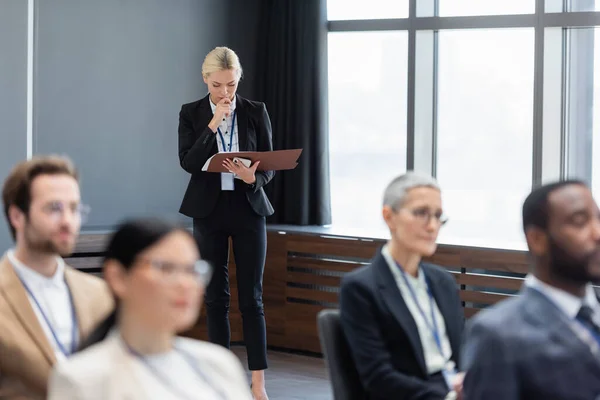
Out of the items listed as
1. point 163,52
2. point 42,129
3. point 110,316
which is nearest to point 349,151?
point 163,52

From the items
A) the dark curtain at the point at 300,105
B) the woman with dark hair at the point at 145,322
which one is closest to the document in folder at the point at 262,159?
the dark curtain at the point at 300,105

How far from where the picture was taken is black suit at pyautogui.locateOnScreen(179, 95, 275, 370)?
488 cm

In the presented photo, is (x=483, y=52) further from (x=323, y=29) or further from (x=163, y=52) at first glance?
(x=163, y=52)

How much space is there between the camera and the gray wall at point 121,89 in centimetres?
635

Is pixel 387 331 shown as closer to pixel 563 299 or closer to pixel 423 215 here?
pixel 423 215

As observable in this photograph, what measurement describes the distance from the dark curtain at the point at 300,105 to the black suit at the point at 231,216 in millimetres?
2119

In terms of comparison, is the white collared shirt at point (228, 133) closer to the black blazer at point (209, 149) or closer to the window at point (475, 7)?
the black blazer at point (209, 149)

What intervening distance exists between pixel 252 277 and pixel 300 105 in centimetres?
250

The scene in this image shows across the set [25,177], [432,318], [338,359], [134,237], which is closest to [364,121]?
[432,318]

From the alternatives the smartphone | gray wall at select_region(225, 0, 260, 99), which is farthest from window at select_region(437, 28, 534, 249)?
the smartphone

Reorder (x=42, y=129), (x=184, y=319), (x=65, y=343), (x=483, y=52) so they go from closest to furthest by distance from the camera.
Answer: (x=184, y=319) → (x=65, y=343) → (x=42, y=129) → (x=483, y=52)

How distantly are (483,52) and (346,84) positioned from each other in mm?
1088

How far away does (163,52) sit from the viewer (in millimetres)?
6969

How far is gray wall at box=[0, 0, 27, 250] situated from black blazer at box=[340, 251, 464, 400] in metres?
3.32
